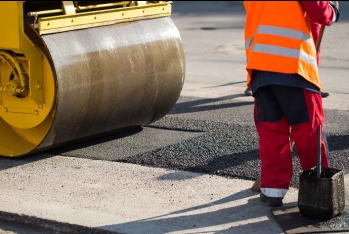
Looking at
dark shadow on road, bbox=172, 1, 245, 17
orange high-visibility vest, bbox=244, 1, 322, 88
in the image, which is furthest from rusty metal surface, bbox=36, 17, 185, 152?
dark shadow on road, bbox=172, 1, 245, 17

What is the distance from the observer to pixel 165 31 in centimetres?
621

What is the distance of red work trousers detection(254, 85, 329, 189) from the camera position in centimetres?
443

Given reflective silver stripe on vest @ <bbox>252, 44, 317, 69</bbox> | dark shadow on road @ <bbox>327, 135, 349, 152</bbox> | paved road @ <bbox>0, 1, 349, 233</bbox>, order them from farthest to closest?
dark shadow on road @ <bbox>327, 135, 349, 152</bbox>, paved road @ <bbox>0, 1, 349, 233</bbox>, reflective silver stripe on vest @ <bbox>252, 44, 317, 69</bbox>

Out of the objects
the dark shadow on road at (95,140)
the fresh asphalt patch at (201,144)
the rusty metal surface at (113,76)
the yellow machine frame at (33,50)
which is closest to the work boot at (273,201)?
the fresh asphalt patch at (201,144)

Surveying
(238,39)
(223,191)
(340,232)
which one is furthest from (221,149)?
(238,39)

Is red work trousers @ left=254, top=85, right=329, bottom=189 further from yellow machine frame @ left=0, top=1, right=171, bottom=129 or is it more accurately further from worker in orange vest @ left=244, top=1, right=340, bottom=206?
yellow machine frame @ left=0, top=1, right=171, bottom=129

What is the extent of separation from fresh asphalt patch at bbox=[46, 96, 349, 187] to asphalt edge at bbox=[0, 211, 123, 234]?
1.22 m

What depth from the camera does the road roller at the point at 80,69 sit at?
5410 mm

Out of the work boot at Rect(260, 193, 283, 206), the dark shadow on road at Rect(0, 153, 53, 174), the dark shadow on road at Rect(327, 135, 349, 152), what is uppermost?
the work boot at Rect(260, 193, 283, 206)

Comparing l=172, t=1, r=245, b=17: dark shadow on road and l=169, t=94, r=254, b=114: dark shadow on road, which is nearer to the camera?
l=169, t=94, r=254, b=114: dark shadow on road

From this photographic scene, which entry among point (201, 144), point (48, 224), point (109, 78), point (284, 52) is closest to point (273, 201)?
point (284, 52)

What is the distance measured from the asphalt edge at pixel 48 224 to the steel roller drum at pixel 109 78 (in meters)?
0.98

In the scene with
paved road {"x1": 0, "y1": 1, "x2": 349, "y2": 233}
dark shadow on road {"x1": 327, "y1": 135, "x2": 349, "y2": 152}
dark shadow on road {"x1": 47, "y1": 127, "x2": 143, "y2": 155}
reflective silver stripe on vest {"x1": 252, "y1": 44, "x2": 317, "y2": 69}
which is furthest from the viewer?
dark shadow on road {"x1": 47, "y1": 127, "x2": 143, "y2": 155}

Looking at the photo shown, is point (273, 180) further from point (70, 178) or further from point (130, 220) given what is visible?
point (70, 178)
